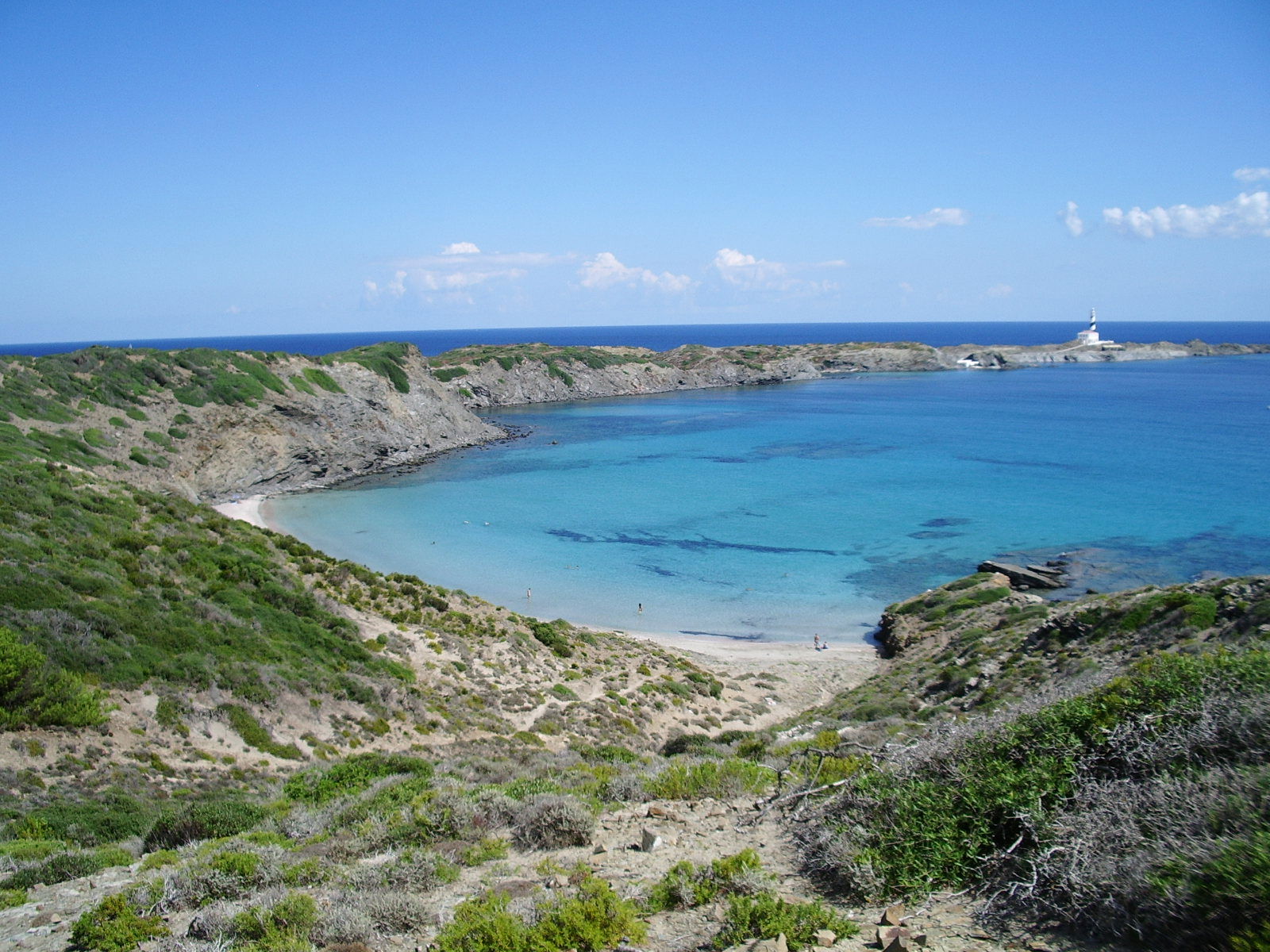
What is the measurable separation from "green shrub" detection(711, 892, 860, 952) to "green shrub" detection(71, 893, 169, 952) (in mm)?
4983

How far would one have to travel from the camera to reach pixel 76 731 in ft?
44.7

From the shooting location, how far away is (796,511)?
49.2 meters

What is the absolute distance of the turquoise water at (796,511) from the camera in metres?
35.2

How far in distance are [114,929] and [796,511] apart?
4549 centimetres

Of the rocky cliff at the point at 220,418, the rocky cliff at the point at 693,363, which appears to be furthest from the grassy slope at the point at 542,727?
the rocky cliff at the point at 693,363

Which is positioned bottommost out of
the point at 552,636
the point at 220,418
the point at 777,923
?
the point at 552,636

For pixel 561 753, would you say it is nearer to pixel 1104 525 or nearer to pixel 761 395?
pixel 1104 525

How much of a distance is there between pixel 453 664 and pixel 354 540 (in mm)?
23822

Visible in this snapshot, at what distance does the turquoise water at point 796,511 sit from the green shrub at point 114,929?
25783mm

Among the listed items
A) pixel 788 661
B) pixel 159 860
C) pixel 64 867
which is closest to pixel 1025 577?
pixel 788 661

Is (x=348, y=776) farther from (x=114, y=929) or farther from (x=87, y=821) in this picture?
(x=114, y=929)

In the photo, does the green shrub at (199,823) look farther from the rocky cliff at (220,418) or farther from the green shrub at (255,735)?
the rocky cliff at (220,418)

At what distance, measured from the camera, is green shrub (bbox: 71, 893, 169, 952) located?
6371 mm

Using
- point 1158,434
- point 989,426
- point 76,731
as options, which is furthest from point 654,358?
point 76,731
